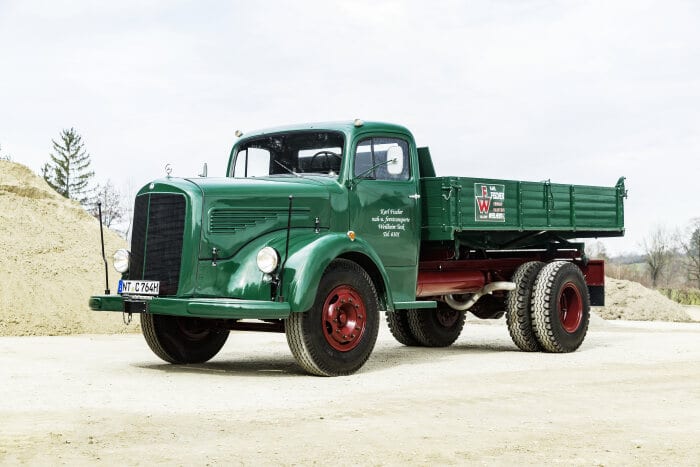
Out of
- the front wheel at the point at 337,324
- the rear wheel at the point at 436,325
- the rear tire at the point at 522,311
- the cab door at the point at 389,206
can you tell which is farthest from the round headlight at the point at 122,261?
the rear tire at the point at 522,311

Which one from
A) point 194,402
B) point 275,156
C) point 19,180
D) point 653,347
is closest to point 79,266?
point 19,180

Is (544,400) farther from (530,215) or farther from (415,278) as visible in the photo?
(530,215)

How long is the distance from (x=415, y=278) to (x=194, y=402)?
432cm

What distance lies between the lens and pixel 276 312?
9844 millimetres

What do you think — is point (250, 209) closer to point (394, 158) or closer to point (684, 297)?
point (394, 158)

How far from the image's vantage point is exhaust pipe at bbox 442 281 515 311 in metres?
13.7

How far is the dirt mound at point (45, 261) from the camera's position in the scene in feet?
63.8

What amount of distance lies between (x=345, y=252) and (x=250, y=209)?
3.62ft

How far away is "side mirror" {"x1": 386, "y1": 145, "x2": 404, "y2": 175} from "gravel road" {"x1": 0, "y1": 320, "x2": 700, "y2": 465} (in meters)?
2.32

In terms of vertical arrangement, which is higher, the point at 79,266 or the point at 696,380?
the point at 79,266

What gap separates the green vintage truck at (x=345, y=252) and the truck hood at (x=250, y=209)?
13mm

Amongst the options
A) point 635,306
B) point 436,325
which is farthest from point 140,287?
point 635,306

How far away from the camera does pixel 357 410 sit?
8.20m

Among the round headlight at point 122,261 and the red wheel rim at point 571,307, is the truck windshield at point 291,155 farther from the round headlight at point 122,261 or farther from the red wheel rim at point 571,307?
the red wheel rim at point 571,307
